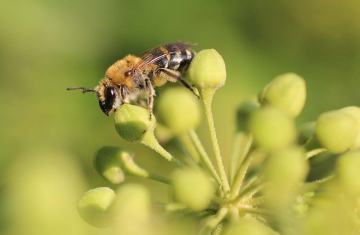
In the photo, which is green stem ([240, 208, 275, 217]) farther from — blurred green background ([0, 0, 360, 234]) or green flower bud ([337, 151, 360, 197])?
blurred green background ([0, 0, 360, 234])

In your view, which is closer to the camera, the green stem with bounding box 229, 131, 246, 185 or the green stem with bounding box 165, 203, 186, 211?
the green stem with bounding box 165, 203, 186, 211

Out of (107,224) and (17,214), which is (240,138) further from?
(17,214)

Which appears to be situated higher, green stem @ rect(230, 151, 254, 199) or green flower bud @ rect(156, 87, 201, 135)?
green flower bud @ rect(156, 87, 201, 135)

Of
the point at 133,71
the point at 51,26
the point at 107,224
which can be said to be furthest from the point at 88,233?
the point at 51,26

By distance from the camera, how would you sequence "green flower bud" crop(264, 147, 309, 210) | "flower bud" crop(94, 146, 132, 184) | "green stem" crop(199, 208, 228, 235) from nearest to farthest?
"green flower bud" crop(264, 147, 309, 210) < "green stem" crop(199, 208, 228, 235) < "flower bud" crop(94, 146, 132, 184)

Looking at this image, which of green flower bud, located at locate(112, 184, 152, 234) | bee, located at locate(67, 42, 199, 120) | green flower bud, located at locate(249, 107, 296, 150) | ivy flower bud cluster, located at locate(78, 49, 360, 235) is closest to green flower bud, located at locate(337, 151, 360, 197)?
ivy flower bud cluster, located at locate(78, 49, 360, 235)

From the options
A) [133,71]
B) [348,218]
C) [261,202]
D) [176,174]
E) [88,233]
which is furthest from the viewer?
Answer: [133,71]

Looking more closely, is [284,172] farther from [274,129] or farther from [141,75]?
[141,75]
